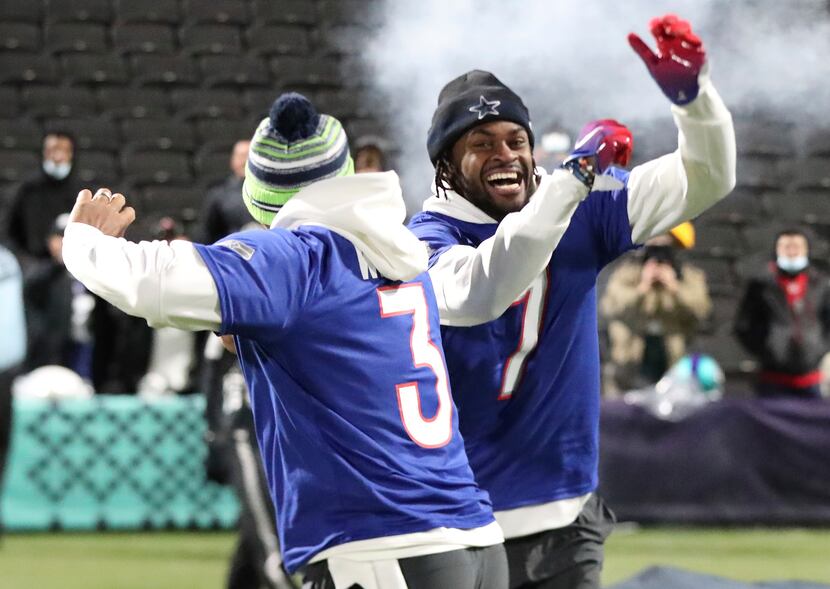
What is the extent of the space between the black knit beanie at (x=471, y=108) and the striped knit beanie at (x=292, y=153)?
0.53m

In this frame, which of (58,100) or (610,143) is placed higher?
(58,100)

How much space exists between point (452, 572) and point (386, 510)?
19cm

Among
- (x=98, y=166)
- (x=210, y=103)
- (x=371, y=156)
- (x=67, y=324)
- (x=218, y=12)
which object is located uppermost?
(x=218, y=12)

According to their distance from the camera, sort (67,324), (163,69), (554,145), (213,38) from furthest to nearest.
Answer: (163,69) < (213,38) < (67,324) < (554,145)

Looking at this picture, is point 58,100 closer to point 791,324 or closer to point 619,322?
point 619,322

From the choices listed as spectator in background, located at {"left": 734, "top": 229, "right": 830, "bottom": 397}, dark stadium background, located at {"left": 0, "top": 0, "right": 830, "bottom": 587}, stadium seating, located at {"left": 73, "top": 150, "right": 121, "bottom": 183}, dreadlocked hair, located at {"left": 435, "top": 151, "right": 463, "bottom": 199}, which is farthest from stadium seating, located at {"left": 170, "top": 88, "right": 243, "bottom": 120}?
dreadlocked hair, located at {"left": 435, "top": 151, "right": 463, "bottom": 199}

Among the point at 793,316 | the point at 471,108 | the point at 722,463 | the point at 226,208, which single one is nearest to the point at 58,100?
the point at 226,208

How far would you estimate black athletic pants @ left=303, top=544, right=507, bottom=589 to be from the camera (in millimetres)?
3252

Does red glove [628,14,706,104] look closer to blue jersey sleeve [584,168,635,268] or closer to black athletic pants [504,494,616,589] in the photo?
blue jersey sleeve [584,168,635,268]

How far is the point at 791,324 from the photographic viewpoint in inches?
388

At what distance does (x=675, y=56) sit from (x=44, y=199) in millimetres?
7359

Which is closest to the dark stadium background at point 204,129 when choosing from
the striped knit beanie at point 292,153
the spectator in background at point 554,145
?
the spectator in background at point 554,145

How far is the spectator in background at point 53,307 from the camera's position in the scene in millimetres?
9867

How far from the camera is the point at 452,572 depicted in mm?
3273
